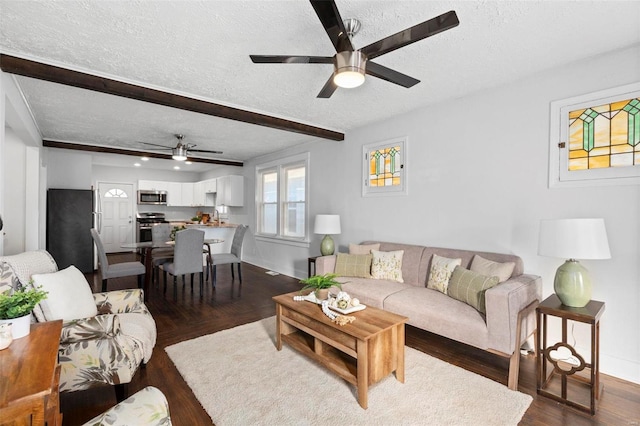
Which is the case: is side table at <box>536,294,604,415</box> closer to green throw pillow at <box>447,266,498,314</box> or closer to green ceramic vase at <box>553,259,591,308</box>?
green ceramic vase at <box>553,259,591,308</box>

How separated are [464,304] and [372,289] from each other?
88cm

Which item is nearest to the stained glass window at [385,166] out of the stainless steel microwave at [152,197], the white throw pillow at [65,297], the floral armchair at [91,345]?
the floral armchair at [91,345]

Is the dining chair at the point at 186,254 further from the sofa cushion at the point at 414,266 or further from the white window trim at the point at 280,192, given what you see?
the sofa cushion at the point at 414,266

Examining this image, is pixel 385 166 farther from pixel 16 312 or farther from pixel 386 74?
pixel 16 312

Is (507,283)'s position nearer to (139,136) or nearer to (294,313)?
(294,313)

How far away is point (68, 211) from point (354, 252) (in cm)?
569

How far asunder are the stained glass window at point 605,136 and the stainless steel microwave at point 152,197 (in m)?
9.39

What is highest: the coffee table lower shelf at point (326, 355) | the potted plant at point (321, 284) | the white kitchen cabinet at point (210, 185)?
the white kitchen cabinet at point (210, 185)

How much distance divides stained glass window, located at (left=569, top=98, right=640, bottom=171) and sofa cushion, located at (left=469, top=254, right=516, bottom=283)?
3.30 ft

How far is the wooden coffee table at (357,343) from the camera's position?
1.96m

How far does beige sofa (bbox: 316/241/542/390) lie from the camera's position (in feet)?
7.14

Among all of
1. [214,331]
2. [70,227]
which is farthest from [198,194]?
[214,331]

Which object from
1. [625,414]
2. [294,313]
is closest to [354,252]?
[294,313]

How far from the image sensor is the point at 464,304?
8.64 feet
